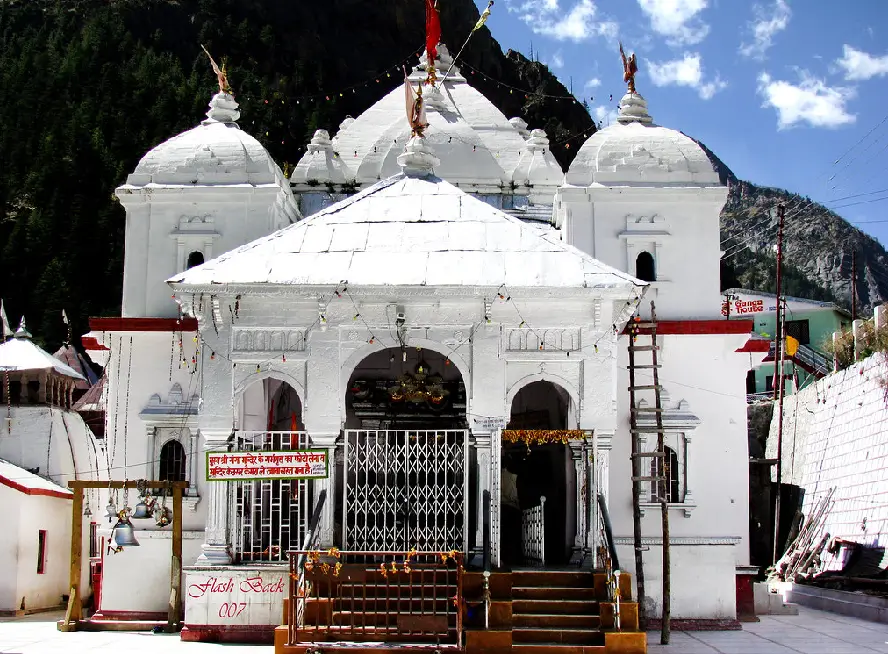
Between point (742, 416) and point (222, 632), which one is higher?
point (742, 416)

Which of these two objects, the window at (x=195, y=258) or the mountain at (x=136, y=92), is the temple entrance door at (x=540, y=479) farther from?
the mountain at (x=136, y=92)

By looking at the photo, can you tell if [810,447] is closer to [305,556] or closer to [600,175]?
[600,175]

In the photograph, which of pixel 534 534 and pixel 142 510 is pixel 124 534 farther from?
pixel 534 534

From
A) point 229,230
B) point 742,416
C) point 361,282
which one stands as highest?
point 229,230

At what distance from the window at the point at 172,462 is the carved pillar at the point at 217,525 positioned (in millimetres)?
3247

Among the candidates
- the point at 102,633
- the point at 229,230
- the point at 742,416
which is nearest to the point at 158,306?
the point at 229,230

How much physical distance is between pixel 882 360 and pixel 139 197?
53.4ft

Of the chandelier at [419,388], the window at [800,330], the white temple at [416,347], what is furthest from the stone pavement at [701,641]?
the window at [800,330]

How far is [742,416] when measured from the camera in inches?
716

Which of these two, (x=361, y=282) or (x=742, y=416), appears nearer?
(x=361, y=282)

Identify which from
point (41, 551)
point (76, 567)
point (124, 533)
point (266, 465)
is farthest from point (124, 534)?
point (41, 551)

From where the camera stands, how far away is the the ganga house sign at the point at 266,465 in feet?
48.5

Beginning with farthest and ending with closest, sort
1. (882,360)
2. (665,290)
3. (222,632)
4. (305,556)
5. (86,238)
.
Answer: (86,238) → (882,360) → (665,290) → (222,632) → (305,556)

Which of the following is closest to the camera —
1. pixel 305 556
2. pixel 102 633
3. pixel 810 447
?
pixel 305 556
